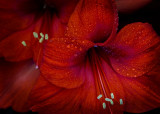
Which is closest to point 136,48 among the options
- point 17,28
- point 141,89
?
point 141,89

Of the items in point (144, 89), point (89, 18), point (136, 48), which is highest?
point (89, 18)

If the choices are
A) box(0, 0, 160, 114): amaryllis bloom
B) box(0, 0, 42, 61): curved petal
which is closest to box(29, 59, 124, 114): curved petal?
box(0, 0, 160, 114): amaryllis bloom

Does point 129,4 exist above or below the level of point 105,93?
above

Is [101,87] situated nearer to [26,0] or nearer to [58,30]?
[58,30]

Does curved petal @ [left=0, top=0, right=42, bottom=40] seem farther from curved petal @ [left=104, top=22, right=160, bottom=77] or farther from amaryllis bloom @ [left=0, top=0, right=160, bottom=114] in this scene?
curved petal @ [left=104, top=22, right=160, bottom=77]

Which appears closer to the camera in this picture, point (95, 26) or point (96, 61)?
point (95, 26)

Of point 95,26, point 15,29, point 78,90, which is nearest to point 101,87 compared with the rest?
point 78,90

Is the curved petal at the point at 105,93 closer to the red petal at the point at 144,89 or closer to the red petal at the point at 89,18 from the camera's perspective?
the red petal at the point at 144,89

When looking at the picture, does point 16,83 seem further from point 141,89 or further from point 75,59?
point 141,89
